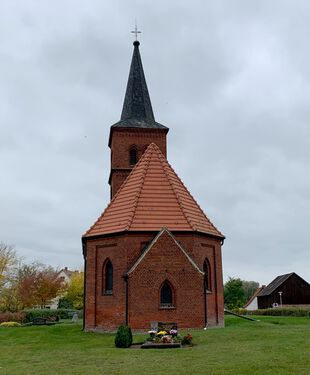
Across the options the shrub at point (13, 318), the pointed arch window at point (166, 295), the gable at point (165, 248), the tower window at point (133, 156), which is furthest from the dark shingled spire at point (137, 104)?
the shrub at point (13, 318)

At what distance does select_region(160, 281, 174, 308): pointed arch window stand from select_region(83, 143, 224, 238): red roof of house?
118 inches

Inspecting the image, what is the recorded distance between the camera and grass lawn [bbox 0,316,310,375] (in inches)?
499

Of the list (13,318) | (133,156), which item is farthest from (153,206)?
(13,318)

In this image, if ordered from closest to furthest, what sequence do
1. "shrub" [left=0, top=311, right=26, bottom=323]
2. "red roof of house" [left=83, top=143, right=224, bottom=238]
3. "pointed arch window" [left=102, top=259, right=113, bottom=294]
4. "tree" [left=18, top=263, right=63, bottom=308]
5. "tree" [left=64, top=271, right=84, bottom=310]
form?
"red roof of house" [left=83, top=143, right=224, bottom=238] < "pointed arch window" [left=102, top=259, right=113, bottom=294] < "shrub" [left=0, top=311, right=26, bottom=323] < "tree" [left=18, top=263, right=63, bottom=308] < "tree" [left=64, top=271, right=84, bottom=310]

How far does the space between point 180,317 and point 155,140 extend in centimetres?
1396

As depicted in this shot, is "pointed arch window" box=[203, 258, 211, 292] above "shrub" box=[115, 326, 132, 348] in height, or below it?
above

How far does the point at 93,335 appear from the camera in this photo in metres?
23.7

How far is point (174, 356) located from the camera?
15.2 metres

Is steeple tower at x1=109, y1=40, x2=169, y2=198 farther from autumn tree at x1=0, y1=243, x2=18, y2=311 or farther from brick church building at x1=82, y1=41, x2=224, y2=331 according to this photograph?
autumn tree at x1=0, y1=243, x2=18, y2=311

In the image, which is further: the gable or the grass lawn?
the gable

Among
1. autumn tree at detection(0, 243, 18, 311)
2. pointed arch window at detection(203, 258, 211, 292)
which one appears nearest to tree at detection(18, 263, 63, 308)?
autumn tree at detection(0, 243, 18, 311)

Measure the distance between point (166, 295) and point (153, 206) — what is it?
16.3 ft

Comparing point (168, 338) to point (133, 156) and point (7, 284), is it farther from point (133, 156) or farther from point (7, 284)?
point (7, 284)

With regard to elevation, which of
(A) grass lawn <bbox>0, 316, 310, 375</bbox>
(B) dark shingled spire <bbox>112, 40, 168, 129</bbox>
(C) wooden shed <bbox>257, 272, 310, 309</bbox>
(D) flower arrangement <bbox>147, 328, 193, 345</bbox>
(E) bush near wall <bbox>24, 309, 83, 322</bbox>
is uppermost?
(B) dark shingled spire <bbox>112, 40, 168, 129</bbox>
